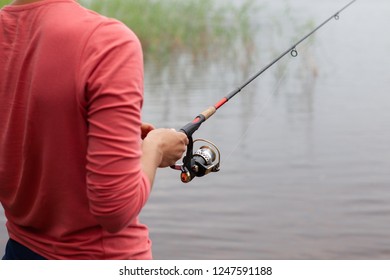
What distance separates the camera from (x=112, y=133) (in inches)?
53.0

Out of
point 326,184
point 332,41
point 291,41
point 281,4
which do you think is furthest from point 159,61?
point 281,4

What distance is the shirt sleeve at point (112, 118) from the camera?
4.40 feet

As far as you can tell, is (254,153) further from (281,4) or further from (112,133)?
(281,4)

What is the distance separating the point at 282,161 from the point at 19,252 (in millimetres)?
4877

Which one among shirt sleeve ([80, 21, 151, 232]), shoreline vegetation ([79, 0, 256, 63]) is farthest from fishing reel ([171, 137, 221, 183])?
shoreline vegetation ([79, 0, 256, 63])

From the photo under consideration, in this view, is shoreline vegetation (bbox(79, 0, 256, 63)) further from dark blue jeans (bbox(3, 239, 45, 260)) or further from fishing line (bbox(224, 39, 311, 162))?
dark blue jeans (bbox(3, 239, 45, 260))

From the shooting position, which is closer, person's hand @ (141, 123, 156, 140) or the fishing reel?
person's hand @ (141, 123, 156, 140)

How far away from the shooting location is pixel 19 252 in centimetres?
159

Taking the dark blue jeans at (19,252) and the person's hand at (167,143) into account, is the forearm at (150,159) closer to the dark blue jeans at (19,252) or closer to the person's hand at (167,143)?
the person's hand at (167,143)

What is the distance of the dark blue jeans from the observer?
61.6 inches

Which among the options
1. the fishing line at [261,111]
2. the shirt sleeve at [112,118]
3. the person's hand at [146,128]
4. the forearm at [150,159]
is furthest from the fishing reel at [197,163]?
the fishing line at [261,111]

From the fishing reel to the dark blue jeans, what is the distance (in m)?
0.44

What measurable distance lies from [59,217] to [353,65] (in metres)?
9.71

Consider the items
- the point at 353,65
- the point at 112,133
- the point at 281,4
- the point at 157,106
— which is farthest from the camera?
the point at 281,4
